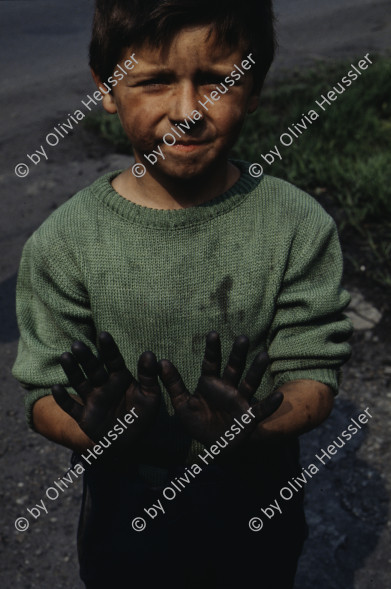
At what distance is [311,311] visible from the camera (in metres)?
1.57

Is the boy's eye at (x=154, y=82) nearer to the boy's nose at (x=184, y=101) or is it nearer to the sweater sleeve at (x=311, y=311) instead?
the boy's nose at (x=184, y=101)

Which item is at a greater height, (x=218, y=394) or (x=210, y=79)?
(x=210, y=79)

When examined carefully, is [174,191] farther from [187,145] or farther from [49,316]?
[49,316]

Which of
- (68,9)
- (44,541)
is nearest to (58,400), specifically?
(44,541)

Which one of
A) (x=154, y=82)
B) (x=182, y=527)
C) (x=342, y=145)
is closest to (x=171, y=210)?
(x=154, y=82)

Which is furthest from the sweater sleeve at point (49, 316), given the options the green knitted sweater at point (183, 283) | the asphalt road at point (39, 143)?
the asphalt road at point (39, 143)

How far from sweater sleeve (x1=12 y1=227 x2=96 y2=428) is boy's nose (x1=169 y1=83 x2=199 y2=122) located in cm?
37

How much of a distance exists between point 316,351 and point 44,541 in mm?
1453

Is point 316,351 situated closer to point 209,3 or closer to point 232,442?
point 232,442

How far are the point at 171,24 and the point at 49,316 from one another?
0.64 meters

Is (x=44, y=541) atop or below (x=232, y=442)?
below

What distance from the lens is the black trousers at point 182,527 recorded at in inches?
63.5

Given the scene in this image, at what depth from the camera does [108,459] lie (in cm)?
160

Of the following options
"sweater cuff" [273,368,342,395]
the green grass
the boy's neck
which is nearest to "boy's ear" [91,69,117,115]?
the boy's neck
